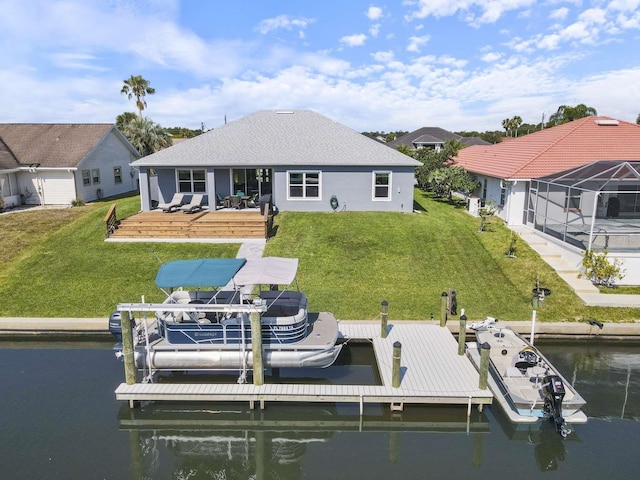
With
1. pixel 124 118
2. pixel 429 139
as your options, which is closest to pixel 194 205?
pixel 124 118

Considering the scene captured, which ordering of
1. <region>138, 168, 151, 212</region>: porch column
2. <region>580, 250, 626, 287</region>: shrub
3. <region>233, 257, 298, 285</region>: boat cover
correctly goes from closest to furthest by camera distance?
<region>233, 257, 298, 285</region>: boat cover → <region>580, 250, 626, 287</region>: shrub → <region>138, 168, 151, 212</region>: porch column

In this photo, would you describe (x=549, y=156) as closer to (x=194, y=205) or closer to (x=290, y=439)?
(x=194, y=205)

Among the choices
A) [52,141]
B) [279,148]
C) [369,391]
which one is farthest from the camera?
[52,141]

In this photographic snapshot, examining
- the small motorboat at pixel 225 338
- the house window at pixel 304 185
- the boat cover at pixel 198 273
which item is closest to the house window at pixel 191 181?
the house window at pixel 304 185

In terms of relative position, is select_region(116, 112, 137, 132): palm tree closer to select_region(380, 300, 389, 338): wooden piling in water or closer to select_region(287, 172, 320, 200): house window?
select_region(287, 172, 320, 200): house window

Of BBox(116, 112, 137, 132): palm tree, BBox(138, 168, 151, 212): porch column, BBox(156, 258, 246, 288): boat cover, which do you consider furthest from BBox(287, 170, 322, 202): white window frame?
BBox(116, 112, 137, 132): palm tree

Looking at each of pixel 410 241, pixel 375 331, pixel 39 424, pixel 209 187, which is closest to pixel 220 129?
pixel 209 187
